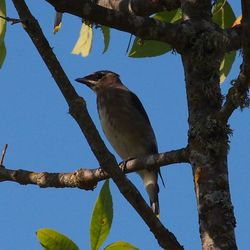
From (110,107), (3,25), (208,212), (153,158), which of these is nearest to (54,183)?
(153,158)

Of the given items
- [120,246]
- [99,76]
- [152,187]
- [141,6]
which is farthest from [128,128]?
[120,246]

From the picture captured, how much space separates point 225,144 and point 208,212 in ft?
1.18

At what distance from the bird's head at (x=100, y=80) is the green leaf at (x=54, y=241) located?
5.34m

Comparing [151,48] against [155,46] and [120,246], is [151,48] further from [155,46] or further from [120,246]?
[120,246]

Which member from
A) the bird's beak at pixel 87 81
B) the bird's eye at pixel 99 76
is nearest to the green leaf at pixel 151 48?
the bird's beak at pixel 87 81

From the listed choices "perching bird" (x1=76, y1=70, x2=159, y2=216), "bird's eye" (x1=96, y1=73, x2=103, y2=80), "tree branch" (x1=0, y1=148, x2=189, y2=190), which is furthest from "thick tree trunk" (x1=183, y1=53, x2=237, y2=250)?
"bird's eye" (x1=96, y1=73, x2=103, y2=80)

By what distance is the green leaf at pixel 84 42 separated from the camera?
4.36 m

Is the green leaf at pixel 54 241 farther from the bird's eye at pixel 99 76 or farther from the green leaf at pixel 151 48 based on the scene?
the bird's eye at pixel 99 76

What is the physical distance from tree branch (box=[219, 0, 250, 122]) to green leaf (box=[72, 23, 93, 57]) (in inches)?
65.7

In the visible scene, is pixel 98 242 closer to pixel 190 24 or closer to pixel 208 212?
pixel 208 212

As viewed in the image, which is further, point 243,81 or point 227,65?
point 227,65

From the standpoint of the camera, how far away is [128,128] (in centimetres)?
714

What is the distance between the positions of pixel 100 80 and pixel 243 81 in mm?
5576

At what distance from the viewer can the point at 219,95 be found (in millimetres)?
3084
